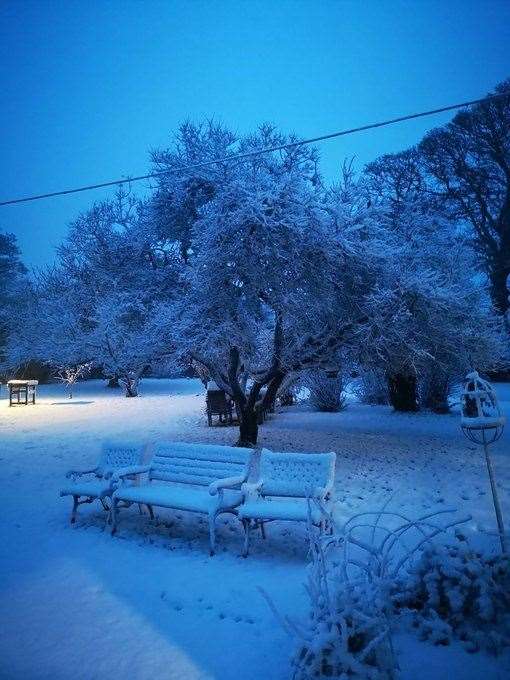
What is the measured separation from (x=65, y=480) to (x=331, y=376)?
9.63 meters

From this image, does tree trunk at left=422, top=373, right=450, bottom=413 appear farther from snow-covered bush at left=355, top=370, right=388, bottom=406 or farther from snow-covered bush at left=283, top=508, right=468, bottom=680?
snow-covered bush at left=283, top=508, right=468, bottom=680

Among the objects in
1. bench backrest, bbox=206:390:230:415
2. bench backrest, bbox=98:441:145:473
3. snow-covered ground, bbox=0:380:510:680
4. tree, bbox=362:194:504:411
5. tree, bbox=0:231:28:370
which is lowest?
snow-covered ground, bbox=0:380:510:680

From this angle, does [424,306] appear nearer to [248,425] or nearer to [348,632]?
[248,425]

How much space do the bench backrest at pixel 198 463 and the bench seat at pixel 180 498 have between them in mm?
316

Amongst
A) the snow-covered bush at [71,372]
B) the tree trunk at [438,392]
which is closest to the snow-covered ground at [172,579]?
the tree trunk at [438,392]

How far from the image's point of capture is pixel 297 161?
8.34m

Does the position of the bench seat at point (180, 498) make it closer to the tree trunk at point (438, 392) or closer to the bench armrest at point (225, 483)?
the bench armrest at point (225, 483)

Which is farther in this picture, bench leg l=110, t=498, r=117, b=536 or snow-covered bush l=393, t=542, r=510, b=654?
bench leg l=110, t=498, r=117, b=536

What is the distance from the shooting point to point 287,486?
501cm

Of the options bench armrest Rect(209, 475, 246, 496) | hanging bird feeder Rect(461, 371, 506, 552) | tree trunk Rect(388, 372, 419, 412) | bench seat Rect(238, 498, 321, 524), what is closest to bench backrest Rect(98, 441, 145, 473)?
bench armrest Rect(209, 475, 246, 496)

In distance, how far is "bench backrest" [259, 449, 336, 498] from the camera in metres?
4.95

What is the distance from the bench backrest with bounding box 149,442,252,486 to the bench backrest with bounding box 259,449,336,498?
0.26 meters

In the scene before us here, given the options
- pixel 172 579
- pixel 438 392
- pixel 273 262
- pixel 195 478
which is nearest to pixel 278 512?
pixel 172 579

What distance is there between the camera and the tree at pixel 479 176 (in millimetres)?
17297
